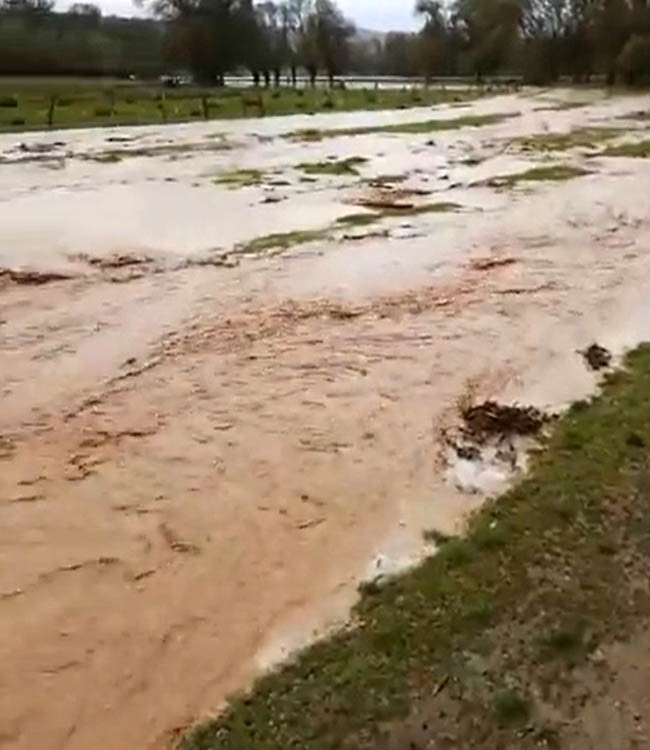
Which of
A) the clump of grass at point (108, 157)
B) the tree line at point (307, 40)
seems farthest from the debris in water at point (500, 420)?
the tree line at point (307, 40)

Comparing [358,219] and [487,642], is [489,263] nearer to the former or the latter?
[358,219]

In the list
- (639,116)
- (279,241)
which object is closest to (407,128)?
(639,116)

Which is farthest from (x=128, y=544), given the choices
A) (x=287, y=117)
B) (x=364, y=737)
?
(x=287, y=117)

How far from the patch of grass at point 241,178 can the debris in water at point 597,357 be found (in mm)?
13881

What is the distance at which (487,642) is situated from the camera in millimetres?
4355

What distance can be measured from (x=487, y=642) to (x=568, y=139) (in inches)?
1243

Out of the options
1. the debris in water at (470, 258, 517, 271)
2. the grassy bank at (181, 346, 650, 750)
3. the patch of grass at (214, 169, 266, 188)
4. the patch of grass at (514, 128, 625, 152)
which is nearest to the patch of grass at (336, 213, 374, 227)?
the debris in water at (470, 258, 517, 271)

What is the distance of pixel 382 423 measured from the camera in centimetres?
773

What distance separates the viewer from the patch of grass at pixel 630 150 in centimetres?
2845

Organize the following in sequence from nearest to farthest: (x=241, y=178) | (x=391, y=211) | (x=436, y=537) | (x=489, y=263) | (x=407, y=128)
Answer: (x=436, y=537) → (x=489, y=263) → (x=391, y=211) → (x=241, y=178) → (x=407, y=128)

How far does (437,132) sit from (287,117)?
36.8 feet

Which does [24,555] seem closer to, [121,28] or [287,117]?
[287,117]

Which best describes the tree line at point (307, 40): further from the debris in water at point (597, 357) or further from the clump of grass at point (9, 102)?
the debris in water at point (597, 357)

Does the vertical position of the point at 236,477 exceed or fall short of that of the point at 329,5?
it falls short
